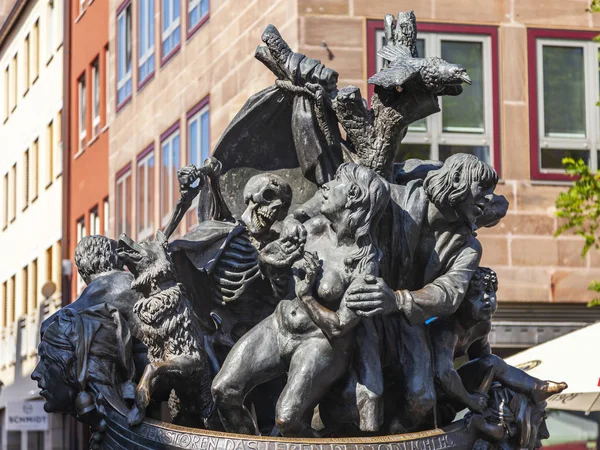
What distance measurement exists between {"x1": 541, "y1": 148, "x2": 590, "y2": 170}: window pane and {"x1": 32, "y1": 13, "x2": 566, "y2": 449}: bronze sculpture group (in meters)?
14.9

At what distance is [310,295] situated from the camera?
6.65 m

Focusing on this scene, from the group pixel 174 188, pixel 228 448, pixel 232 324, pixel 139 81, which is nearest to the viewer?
pixel 228 448

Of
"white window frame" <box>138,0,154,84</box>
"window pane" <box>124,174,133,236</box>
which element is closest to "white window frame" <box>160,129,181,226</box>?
"white window frame" <box>138,0,154,84</box>

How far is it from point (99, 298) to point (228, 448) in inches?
51.6

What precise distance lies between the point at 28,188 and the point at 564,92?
25.6m

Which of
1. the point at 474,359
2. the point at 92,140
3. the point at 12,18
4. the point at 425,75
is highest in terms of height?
the point at 12,18

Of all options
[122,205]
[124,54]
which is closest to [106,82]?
[124,54]

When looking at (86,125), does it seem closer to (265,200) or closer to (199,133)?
(199,133)

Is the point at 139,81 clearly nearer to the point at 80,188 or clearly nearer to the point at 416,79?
the point at 80,188

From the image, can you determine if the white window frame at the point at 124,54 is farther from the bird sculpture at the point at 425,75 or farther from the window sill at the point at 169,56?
the bird sculpture at the point at 425,75

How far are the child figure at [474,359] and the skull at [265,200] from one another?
2.70 feet

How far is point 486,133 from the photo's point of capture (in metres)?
22.1

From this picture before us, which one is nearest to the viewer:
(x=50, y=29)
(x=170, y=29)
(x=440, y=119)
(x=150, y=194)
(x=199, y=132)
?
(x=440, y=119)

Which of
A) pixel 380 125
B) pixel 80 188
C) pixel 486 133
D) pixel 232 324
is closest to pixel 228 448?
pixel 232 324
